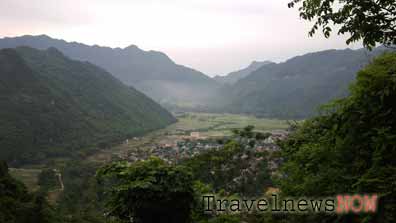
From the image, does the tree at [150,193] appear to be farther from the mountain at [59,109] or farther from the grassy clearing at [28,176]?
the mountain at [59,109]

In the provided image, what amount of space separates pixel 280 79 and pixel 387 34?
197 m

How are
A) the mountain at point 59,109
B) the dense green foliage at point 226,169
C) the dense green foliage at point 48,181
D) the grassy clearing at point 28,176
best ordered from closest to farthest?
the dense green foliage at point 226,169
the dense green foliage at point 48,181
the grassy clearing at point 28,176
the mountain at point 59,109

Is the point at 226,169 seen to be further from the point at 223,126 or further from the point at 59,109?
the point at 223,126

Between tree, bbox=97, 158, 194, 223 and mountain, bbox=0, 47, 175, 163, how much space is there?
54.2m

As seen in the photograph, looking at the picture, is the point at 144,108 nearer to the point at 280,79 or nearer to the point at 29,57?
the point at 29,57

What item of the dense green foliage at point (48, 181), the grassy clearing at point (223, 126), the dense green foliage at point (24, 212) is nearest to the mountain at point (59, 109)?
the grassy clearing at point (223, 126)

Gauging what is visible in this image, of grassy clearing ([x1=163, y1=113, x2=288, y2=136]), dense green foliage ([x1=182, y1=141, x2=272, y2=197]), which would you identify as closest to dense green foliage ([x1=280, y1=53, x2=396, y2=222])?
dense green foliage ([x1=182, y1=141, x2=272, y2=197])

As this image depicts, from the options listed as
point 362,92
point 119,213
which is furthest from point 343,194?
point 119,213

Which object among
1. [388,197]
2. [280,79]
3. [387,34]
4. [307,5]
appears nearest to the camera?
[388,197]

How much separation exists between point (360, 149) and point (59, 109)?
281ft

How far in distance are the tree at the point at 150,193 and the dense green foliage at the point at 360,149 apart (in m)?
1.88

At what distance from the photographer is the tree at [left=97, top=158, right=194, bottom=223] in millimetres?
4168

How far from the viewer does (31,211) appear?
1950 centimetres

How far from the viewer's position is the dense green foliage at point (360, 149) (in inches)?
151
